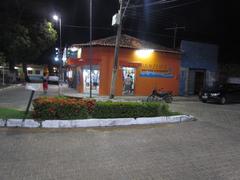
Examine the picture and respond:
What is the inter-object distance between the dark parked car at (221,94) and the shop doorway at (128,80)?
5372mm

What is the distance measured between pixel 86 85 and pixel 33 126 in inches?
578

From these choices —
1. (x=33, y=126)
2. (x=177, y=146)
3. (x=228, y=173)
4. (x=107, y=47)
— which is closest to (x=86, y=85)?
(x=107, y=47)

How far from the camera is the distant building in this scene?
82.8 feet

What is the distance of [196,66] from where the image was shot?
2584cm

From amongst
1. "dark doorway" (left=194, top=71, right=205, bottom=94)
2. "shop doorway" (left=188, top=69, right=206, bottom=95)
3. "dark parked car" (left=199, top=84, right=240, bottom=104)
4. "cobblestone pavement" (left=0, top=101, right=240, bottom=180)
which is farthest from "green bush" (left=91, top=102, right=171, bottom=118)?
"dark doorway" (left=194, top=71, right=205, bottom=94)

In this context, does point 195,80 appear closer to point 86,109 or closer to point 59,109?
point 86,109

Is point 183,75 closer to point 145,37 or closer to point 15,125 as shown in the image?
point 145,37

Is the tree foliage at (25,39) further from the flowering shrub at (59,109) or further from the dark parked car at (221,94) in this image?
the flowering shrub at (59,109)

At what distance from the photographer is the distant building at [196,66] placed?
994 inches

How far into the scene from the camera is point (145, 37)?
32.8 meters

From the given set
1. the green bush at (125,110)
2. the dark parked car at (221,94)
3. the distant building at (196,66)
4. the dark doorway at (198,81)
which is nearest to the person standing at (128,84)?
the distant building at (196,66)

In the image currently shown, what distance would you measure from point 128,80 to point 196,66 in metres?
7.21

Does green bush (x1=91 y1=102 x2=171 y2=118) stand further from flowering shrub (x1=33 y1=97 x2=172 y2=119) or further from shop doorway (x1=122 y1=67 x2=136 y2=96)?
shop doorway (x1=122 y1=67 x2=136 y2=96)

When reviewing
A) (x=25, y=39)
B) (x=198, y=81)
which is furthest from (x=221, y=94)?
(x=25, y=39)
